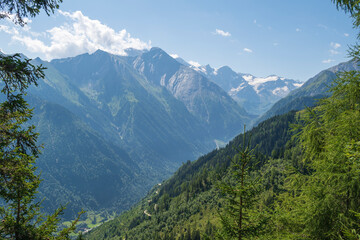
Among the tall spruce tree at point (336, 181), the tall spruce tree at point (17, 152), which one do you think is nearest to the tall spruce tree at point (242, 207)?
the tall spruce tree at point (336, 181)

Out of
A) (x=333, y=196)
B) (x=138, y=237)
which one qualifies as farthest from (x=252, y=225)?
(x=138, y=237)

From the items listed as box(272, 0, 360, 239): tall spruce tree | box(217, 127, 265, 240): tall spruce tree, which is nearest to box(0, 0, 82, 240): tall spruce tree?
box(217, 127, 265, 240): tall spruce tree

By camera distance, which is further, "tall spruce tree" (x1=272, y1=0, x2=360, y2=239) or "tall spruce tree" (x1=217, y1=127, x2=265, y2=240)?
"tall spruce tree" (x1=217, y1=127, x2=265, y2=240)

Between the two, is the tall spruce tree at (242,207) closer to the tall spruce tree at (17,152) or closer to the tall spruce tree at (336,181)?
the tall spruce tree at (336,181)

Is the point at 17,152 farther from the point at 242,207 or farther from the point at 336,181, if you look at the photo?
the point at 336,181

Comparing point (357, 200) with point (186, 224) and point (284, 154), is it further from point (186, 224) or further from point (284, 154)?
point (284, 154)

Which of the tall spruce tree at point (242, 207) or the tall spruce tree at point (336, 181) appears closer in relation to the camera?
the tall spruce tree at point (336, 181)

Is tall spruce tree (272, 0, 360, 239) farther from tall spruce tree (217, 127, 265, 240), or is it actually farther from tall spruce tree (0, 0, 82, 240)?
tall spruce tree (0, 0, 82, 240)

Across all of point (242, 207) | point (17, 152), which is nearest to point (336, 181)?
point (242, 207)

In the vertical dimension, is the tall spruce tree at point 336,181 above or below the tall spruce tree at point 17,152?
below

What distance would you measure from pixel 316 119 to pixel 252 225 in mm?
7572

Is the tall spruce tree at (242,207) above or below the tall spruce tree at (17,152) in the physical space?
below

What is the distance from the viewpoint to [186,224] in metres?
119

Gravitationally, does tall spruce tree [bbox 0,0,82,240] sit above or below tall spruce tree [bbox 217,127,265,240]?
above
